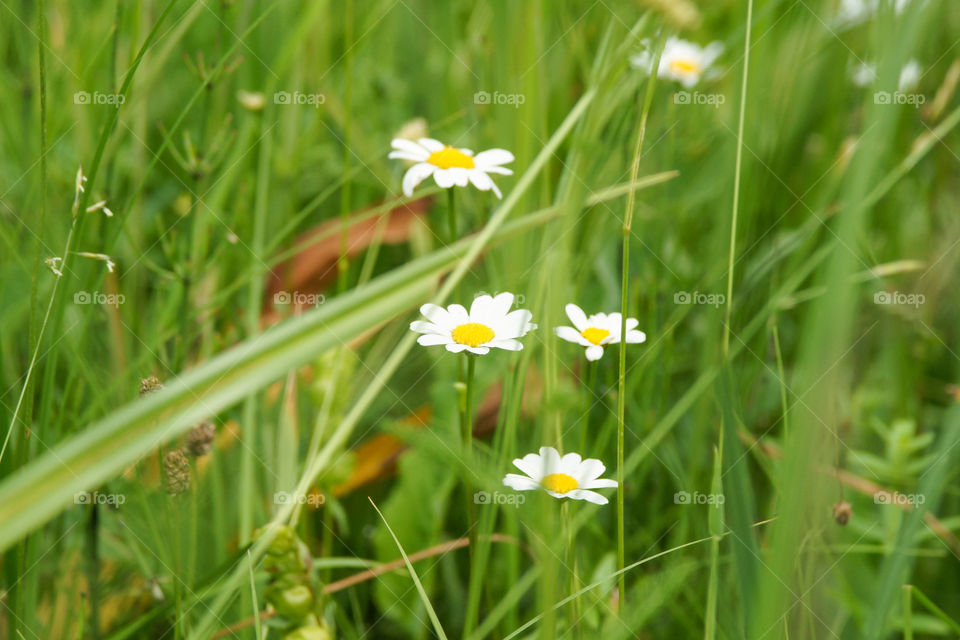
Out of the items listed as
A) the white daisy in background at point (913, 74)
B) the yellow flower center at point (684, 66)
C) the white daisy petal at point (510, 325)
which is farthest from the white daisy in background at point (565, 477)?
the white daisy in background at point (913, 74)

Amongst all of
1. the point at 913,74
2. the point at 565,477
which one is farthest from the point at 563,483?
the point at 913,74

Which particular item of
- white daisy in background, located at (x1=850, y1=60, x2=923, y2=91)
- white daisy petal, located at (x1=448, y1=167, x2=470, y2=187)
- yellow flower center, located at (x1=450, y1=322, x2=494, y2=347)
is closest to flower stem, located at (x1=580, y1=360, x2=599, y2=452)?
yellow flower center, located at (x1=450, y1=322, x2=494, y2=347)

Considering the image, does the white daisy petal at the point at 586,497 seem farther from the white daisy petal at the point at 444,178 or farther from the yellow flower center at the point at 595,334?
the white daisy petal at the point at 444,178

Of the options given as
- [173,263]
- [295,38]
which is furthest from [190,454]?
[295,38]

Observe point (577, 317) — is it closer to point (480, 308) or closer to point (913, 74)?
point (480, 308)

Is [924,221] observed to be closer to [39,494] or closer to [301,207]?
[301,207]

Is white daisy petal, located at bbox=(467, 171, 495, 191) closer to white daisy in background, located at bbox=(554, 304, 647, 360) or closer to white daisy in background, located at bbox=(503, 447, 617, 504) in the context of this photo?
white daisy in background, located at bbox=(554, 304, 647, 360)
